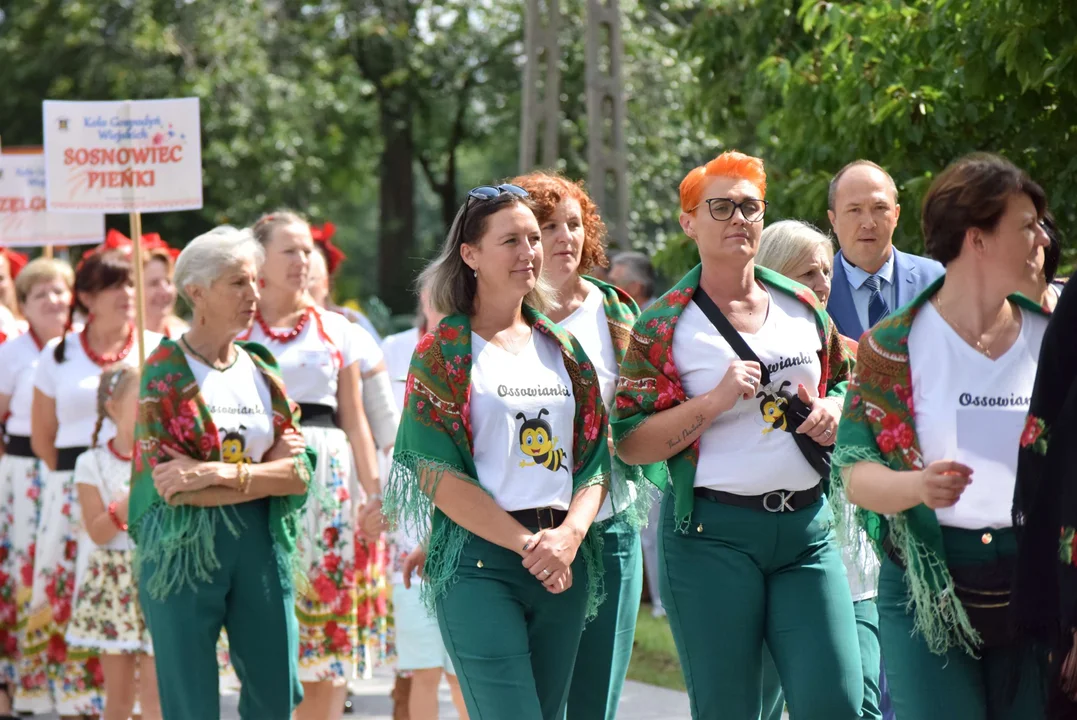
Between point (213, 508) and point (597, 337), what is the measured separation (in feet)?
4.81

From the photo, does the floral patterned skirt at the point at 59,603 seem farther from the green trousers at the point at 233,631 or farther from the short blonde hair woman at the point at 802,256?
the short blonde hair woman at the point at 802,256

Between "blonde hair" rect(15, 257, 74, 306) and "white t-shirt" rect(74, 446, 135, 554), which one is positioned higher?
"blonde hair" rect(15, 257, 74, 306)

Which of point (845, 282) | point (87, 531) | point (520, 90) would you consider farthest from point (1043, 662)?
point (520, 90)

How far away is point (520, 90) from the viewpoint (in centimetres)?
2659

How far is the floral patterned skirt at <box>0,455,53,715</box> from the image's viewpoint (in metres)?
8.46

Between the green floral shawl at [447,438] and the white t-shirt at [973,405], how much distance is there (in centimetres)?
112

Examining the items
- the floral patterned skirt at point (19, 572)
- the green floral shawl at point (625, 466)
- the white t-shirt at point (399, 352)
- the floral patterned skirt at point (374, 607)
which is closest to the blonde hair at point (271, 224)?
the white t-shirt at point (399, 352)

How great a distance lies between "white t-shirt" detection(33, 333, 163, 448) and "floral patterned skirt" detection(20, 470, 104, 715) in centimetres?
22

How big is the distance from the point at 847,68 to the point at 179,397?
454 centimetres

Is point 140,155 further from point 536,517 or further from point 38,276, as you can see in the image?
point 536,517

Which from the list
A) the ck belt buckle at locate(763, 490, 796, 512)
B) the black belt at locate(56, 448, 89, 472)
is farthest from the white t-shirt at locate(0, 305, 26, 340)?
the ck belt buckle at locate(763, 490, 796, 512)

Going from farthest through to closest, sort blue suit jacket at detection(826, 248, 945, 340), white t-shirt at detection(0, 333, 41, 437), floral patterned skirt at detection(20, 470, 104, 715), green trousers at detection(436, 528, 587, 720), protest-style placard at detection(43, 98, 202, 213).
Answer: white t-shirt at detection(0, 333, 41, 437) < protest-style placard at detection(43, 98, 202, 213) < floral patterned skirt at detection(20, 470, 104, 715) < blue suit jacket at detection(826, 248, 945, 340) < green trousers at detection(436, 528, 587, 720)

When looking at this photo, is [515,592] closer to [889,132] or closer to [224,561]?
[224,561]

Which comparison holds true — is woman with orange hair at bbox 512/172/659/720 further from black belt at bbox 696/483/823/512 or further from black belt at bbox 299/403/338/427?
black belt at bbox 299/403/338/427
